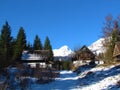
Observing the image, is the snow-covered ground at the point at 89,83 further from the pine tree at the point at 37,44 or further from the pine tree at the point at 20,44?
the pine tree at the point at 37,44

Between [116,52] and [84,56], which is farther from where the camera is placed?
[84,56]

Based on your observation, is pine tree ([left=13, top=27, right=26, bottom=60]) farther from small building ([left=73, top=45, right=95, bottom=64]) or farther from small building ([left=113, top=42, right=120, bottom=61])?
small building ([left=113, top=42, right=120, bottom=61])

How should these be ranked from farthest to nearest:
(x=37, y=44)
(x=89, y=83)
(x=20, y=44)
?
(x=37, y=44), (x=20, y=44), (x=89, y=83)

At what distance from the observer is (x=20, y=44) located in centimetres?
7888

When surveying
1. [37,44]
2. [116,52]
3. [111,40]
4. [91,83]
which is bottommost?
[91,83]

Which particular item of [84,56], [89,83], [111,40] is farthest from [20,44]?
[89,83]

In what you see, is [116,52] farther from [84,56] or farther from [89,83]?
[89,83]

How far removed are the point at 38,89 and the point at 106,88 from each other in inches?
245

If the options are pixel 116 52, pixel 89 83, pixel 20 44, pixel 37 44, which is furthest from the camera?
pixel 37 44

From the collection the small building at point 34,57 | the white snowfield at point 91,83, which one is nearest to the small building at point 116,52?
the small building at point 34,57

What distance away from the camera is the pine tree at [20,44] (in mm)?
72106

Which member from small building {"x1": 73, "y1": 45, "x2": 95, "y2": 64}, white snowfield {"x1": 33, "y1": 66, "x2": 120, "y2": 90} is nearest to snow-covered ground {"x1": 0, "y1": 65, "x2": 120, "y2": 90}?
white snowfield {"x1": 33, "y1": 66, "x2": 120, "y2": 90}

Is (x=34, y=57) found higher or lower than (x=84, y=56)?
lower

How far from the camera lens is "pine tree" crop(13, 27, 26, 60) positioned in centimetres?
7211
